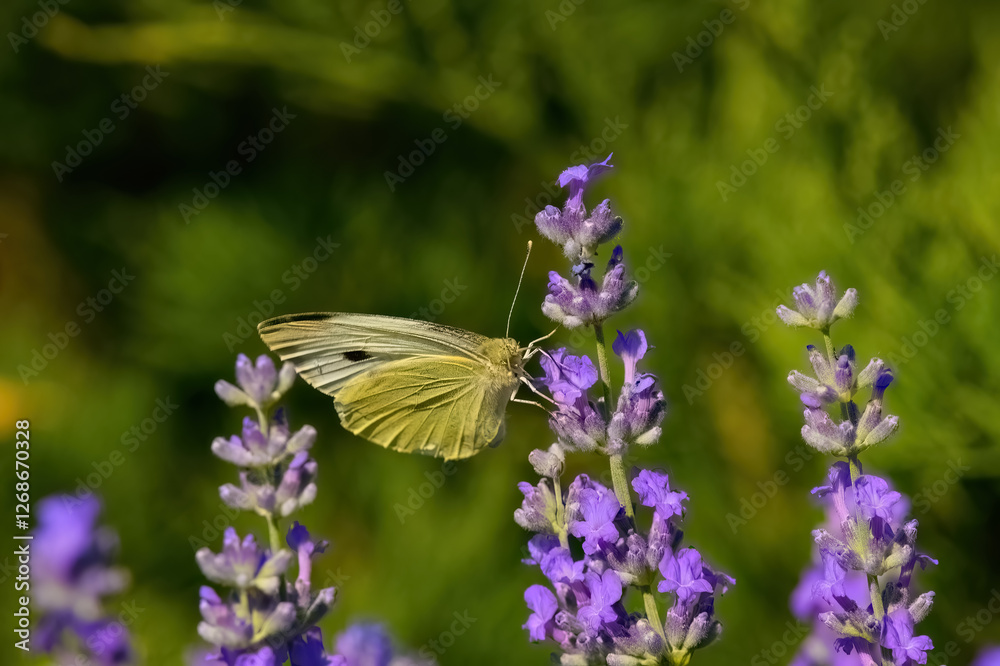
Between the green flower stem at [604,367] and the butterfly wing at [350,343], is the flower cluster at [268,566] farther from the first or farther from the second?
the butterfly wing at [350,343]

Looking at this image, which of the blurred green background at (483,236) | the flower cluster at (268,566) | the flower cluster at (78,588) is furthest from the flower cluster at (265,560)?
the blurred green background at (483,236)

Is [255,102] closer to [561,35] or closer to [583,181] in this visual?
[561,35]

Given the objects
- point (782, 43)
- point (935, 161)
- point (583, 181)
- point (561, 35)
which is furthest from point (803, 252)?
point (583, 181)

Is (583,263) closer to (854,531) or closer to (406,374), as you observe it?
(854,531)

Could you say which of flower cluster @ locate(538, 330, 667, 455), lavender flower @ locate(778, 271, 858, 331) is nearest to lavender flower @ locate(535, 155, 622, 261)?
flower cluster @ locate(538, 330, 667, 455)

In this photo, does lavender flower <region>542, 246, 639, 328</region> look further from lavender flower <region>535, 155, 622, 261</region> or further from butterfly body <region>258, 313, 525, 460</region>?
butterfly body <region>258, 313, 525, 460</region>

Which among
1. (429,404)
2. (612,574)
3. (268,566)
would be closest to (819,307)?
(612,574)

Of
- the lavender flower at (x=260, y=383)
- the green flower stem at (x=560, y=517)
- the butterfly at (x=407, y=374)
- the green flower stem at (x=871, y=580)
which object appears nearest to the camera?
the green flower stem at (x=871, y=580)
